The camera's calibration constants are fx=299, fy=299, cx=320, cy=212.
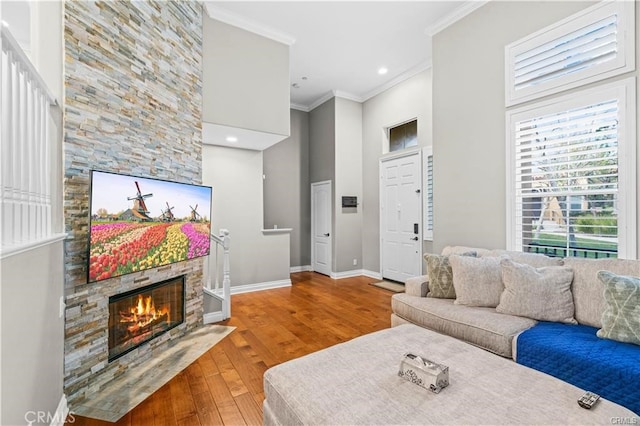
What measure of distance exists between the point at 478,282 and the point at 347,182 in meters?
Result: 3.89

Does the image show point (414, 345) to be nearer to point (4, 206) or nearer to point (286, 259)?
point (4, 206)

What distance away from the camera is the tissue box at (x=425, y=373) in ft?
4.51

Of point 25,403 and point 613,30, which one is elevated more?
point 613,30

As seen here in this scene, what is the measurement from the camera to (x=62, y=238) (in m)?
1.96

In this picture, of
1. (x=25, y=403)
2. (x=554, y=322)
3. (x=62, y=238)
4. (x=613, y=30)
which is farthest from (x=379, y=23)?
(x=25, y=403)

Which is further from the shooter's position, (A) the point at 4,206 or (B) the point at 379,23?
(B) the point at 379,23

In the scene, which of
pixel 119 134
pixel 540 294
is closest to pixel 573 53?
pixel 540 294

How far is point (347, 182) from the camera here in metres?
6.19

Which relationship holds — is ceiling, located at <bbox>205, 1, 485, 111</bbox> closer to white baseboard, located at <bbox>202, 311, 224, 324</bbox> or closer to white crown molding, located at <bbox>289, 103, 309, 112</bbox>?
white crown molding, located at <bbox>289, 103, 309, 112</bbox>

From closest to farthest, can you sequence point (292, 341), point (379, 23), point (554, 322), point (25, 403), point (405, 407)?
point (405, 407), point (25, 403), point (554, 322), point (292, 341), point (379, 23)

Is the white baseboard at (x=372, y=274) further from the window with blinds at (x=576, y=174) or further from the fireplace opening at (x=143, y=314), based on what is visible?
the fireplace opening at (x=143, y=314)

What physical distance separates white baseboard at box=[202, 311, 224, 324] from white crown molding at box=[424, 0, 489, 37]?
4521mm

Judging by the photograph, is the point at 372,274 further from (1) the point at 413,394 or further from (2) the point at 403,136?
(1) the point at 413,394

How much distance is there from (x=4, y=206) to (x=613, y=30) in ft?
13.7
